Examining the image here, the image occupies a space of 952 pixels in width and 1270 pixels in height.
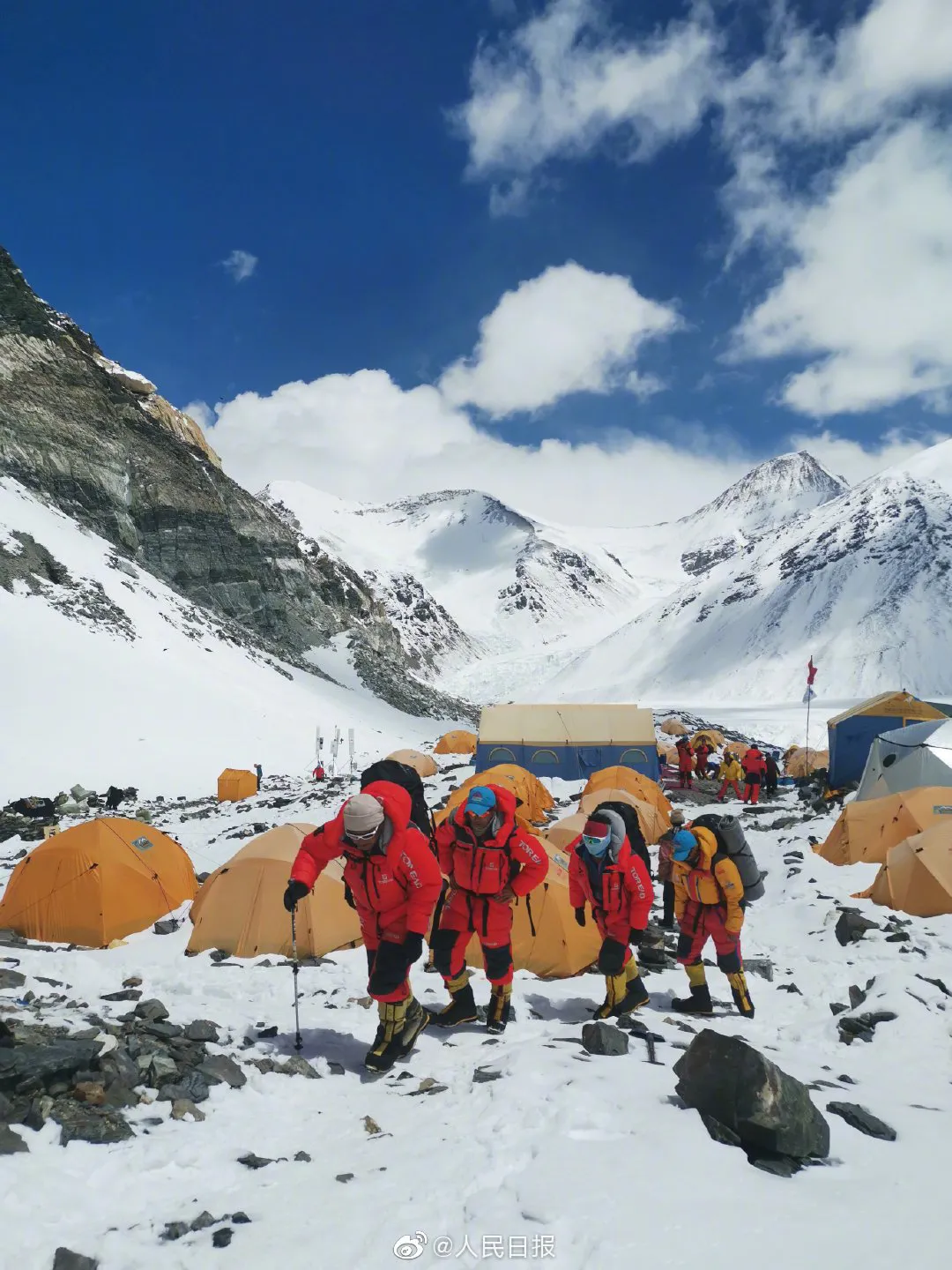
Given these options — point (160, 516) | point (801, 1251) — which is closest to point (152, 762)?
point (801, 1251)

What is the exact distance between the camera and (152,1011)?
6461mm

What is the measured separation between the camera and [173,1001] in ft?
23.8

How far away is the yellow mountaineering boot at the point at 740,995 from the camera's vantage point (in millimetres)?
7781

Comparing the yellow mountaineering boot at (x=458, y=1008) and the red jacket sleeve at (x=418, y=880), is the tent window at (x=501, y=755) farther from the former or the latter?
the red jacket sleeve at (x=418, y=880)

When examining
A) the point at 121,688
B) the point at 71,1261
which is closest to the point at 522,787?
the point at 71,1261

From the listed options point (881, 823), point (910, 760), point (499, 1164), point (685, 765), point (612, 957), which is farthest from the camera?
point (685, 765)

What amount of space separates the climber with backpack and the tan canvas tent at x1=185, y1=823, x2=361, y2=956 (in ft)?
14.7

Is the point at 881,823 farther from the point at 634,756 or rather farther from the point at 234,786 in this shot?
the point at 234,786

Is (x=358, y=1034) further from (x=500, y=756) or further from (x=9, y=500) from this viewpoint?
(x=9, y=500)

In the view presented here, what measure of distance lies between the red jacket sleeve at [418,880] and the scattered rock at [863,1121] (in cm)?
333

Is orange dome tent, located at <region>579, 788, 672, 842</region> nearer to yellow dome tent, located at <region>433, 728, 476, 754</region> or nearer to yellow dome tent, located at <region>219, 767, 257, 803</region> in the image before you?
yellow dome tent, located at <region>219, 767, 257, 803</region>

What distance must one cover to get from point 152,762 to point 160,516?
4457 centimetres

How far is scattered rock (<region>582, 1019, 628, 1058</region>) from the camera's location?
6.04m

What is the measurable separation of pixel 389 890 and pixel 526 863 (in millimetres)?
1568
